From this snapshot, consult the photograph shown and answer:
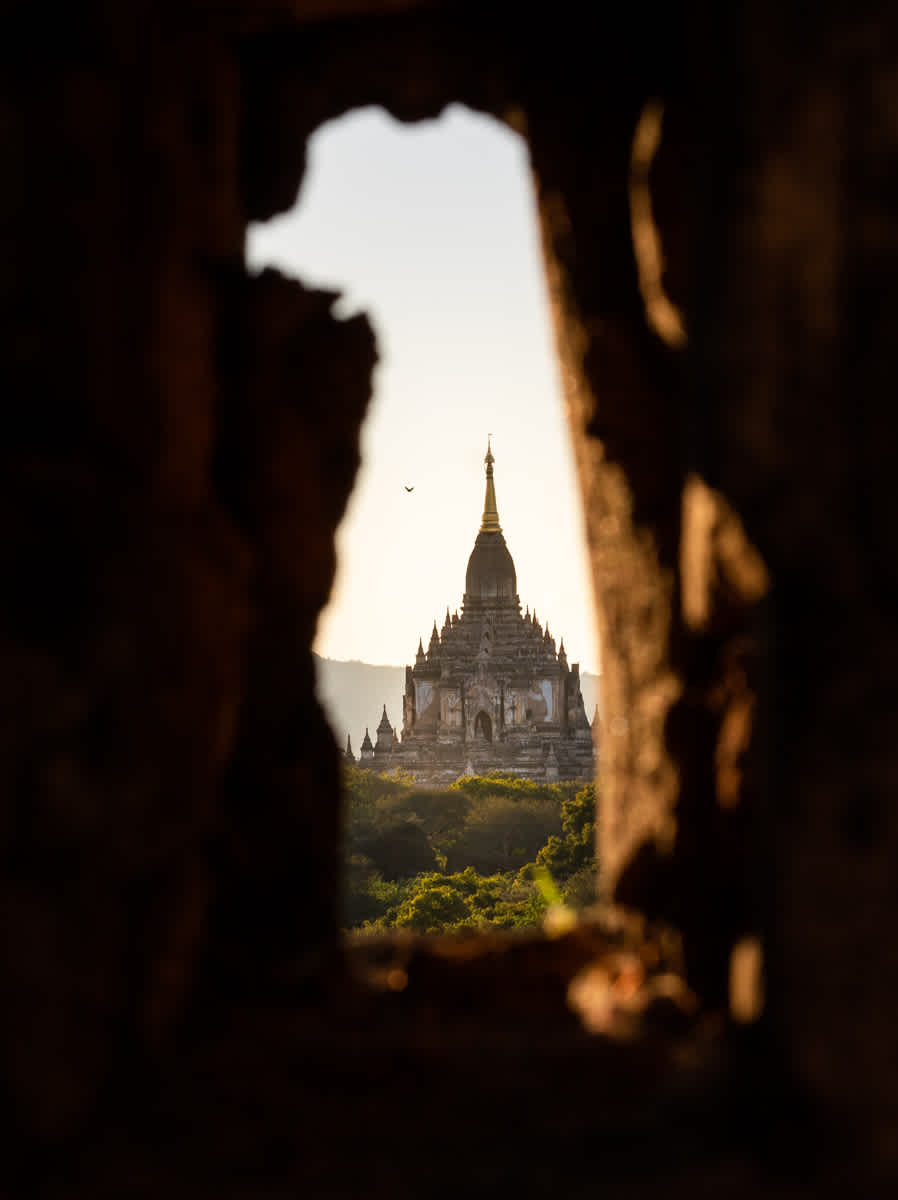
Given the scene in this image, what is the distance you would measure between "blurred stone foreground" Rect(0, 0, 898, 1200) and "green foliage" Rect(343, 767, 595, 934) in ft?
35.3

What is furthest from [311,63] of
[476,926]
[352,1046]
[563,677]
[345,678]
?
[345,678]

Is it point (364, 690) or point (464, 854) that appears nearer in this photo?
point (464, 854)

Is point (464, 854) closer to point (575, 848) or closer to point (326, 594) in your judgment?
point (575, 848)

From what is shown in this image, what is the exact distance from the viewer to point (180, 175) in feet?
14.9

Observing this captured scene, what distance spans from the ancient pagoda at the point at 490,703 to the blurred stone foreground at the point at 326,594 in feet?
110

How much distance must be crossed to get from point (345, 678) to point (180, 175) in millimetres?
182028

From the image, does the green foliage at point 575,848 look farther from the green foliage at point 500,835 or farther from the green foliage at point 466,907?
the green foliage at point 500,835

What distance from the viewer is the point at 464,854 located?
956 inches

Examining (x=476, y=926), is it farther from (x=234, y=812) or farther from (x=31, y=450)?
(x=31, y=450)

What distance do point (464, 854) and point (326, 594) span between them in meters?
19.3

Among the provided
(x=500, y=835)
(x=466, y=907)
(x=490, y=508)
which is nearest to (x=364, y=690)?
(x=490, y=508)

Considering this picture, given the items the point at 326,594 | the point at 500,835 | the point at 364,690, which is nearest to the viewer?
the point at 326,594

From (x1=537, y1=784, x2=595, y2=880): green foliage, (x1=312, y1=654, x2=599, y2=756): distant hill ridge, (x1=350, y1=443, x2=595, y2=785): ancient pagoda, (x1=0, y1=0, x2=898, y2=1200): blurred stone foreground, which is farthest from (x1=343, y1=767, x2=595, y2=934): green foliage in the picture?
(x1=312, y1=654, x2=599, y2=756): distant hill ridge

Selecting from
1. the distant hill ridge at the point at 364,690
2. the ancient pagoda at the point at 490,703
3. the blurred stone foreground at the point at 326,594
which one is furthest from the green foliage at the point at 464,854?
the distant hill ridge at the point at 364,690
